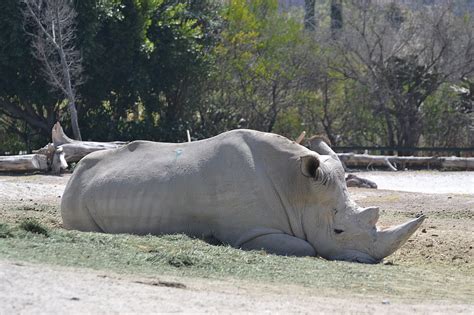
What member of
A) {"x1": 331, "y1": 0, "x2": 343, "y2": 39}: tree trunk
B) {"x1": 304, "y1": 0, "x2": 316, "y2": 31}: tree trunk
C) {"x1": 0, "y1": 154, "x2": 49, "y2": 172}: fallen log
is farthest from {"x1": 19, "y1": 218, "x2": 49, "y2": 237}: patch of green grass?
{"x1": 304, "y1": 0, "x2": 316, "y2": 31}: tree trunk

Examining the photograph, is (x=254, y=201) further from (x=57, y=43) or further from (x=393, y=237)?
(x=57, y=43)

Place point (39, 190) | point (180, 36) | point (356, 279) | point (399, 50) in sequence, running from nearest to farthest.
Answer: point (356, 279), point (39, 190), point (180, 36), point (399, 50)

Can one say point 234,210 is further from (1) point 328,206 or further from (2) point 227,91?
(2) point 227,91

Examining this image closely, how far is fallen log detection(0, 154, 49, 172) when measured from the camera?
25.4 m

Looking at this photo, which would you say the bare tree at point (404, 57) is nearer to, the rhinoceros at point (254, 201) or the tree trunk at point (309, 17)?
the tree trunk at point (309, 17)

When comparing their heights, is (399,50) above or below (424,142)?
above

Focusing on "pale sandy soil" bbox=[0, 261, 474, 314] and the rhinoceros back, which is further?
the rhinoceros back

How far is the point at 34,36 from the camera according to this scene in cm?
2841

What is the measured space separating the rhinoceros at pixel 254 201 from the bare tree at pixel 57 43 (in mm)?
15082

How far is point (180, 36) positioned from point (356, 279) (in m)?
21.4

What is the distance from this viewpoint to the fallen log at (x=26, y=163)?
25.4 metres

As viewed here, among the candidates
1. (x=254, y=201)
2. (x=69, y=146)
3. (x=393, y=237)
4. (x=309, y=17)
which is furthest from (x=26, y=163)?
(x=309, y=17)

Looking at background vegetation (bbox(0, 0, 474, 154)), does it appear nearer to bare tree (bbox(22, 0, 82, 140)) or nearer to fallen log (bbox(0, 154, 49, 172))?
bare tree (bbox(22, 0, 82, 140))

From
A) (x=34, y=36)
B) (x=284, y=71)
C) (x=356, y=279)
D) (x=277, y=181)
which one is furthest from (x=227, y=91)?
(x=356, y=279)
